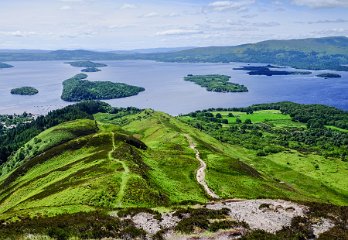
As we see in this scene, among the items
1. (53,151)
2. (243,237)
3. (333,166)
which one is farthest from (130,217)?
(333,166)

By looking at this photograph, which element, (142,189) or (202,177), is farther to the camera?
(202,177)

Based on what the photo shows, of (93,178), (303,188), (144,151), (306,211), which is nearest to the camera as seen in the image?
(306,211)

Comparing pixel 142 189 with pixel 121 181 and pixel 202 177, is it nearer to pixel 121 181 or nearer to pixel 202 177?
pixel 121 181

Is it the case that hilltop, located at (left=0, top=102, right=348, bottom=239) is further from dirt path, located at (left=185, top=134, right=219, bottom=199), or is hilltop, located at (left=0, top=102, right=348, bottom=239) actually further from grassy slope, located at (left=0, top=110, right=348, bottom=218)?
grassy slope, located at (left=0, top=110, right=348, bottom=218)

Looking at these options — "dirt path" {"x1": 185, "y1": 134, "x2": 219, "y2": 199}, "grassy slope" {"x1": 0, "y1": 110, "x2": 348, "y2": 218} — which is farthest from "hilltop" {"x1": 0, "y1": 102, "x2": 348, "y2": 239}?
"grassy slope" {"x1": 0, "y1": 110, "x2": 348, "y2": 218}

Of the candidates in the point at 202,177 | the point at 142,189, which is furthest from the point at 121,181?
the point at 202,177

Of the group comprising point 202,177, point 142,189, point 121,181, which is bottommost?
point 202,177

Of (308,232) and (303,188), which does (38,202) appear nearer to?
(308,232)

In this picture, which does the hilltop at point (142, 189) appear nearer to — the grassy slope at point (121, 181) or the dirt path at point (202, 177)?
the dirt path at point (202, 177)

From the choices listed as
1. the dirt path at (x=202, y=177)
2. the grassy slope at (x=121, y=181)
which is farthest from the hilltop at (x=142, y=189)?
the grassy slope at (x=121, y=181)

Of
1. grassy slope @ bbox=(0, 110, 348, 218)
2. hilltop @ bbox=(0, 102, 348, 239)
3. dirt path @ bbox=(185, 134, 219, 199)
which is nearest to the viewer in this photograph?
hilltop @ bbox=(0, 102, 348, 239)

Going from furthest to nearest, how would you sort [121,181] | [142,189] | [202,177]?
[202,177], [121,181], [142,189]
